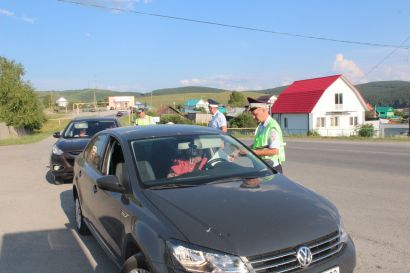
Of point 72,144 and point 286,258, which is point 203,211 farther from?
point 72,144

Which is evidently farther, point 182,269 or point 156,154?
point 156,154

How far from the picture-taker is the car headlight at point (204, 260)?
2779mm

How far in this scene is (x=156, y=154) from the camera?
14.1 feet

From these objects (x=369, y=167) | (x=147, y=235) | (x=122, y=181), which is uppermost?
(x=122, y=181)

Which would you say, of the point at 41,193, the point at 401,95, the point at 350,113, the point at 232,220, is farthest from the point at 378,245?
the point at 401,95

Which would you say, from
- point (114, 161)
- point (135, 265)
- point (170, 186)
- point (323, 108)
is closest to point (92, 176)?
A: point (114, 161)

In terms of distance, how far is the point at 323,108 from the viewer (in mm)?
54812

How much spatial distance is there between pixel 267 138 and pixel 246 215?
2.65 m

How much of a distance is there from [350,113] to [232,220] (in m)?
57.3

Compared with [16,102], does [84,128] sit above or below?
below

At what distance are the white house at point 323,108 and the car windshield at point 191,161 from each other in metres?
50.0

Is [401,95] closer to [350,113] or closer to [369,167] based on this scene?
[350,113]

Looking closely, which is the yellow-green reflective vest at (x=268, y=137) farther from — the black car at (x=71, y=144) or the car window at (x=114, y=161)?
the black car at (x=71, y=144)

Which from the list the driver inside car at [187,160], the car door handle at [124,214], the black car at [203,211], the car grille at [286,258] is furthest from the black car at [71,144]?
the car grille at [286,258]
